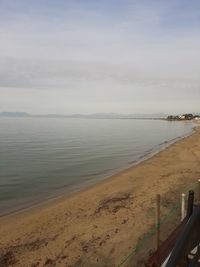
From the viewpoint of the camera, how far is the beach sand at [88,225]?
31.9ft

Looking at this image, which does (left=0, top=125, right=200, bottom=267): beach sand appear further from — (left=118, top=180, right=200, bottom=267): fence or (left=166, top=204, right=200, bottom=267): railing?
(left=166, top=204, right=200, bottom=267): railing

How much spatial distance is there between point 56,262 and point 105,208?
5.27 m

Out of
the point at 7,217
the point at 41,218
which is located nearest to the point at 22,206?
the point at 7,217

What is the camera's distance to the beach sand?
973 centimetres

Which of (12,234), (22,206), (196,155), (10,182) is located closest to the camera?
(12,234)

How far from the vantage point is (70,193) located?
18.8 m

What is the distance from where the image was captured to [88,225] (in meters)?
12.2

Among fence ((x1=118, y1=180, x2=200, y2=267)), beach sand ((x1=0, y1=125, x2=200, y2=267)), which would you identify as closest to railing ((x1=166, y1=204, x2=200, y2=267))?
fence ((x1=118, y1=180, x2=200, y2=267))

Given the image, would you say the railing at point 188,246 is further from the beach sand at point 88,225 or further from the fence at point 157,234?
the beach sand at point 88,225

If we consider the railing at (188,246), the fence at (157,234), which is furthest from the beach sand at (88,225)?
the railing at (188,246)

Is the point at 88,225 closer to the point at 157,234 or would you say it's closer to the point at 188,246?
the point at 157,234

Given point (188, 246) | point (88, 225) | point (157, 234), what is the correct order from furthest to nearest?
point (88, 225) → point (157, 234) → point (188, 246)

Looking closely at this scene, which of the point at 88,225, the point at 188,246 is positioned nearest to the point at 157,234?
the point at 88,225

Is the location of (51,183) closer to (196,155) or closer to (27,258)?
(27,258)
